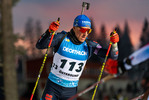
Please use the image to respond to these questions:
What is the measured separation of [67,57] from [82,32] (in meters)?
0.55

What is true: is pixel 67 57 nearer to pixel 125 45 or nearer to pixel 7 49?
pixel 7 49

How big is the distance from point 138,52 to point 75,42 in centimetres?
187

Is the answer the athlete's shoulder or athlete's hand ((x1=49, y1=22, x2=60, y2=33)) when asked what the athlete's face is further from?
athlete's hand ((x1=49, y1=22, x2=60, y2=33))

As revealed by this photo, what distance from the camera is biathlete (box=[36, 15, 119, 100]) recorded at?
4.48m

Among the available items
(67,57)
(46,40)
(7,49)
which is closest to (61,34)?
(46,40)

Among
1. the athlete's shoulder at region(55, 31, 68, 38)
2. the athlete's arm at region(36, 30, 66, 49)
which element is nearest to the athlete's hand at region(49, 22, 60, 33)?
the athlete's arm at region(36, 30, 66, 49)

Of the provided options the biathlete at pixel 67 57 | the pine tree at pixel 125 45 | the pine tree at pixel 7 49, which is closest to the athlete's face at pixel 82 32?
the biathlete at pixel 67 57

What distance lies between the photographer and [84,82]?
29344 mm

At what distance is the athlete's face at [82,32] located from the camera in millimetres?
4449

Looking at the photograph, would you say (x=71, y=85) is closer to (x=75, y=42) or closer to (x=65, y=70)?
(x=65, y=70)

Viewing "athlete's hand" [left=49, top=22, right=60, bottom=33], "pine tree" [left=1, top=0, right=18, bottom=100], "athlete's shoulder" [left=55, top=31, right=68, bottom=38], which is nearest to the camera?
"athlete's hand" [left=49, top=22, right=60, bottom=33]

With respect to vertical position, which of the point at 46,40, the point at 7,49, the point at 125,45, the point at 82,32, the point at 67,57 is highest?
the point at 82,32

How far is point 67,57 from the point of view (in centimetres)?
447

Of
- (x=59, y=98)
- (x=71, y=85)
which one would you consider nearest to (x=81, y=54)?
(x=71, y=85)
